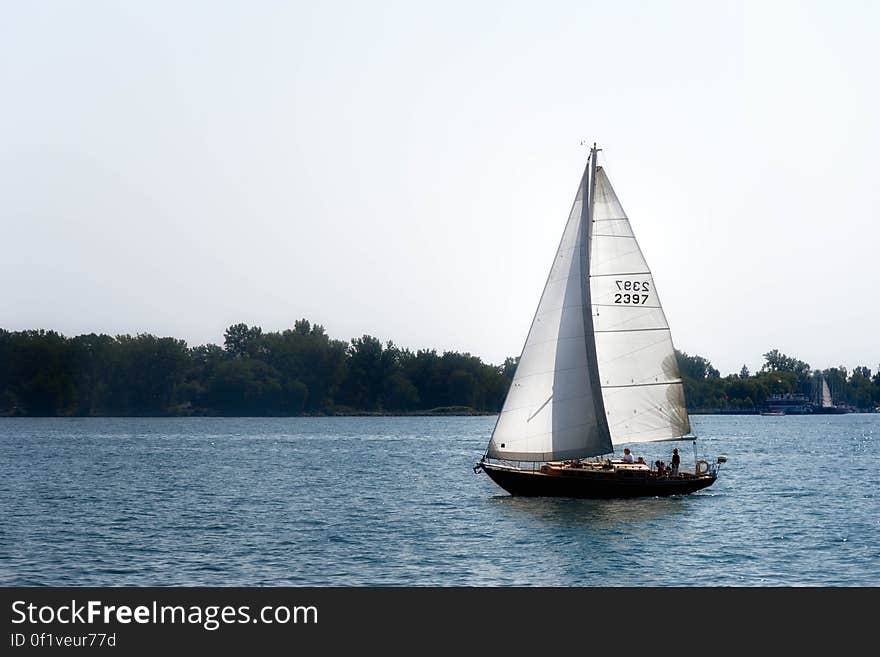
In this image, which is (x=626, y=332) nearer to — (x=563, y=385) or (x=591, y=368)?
(x=591, y=368)

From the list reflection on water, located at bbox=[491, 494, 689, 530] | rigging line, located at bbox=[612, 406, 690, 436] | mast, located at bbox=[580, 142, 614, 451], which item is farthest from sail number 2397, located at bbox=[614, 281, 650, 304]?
reflection on water, located at bbox=[491, 494, 689, 530]

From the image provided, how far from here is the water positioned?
36812mm

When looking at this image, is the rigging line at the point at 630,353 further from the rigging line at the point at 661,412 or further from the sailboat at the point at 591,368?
the rigging line at the point at 661,412

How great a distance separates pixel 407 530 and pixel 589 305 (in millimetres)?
13917

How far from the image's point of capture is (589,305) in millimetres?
53250

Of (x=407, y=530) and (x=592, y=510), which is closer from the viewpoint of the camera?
(x=407, y=530)

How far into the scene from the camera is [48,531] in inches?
1868

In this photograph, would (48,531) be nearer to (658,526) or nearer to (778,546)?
(658,526)

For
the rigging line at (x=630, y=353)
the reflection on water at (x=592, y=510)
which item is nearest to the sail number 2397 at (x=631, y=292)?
the rigging line at (x=630, y=353)

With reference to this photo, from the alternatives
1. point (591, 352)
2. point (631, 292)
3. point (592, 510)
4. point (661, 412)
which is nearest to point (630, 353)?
point (591, 352)

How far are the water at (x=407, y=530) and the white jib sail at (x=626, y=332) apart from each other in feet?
12.5
